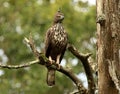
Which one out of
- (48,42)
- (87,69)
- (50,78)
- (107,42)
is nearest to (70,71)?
(87,69)

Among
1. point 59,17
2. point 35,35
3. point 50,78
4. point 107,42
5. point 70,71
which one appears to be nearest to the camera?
point 107,42

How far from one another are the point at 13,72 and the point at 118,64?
51.8ft

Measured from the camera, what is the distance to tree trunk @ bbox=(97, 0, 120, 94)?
264 inches

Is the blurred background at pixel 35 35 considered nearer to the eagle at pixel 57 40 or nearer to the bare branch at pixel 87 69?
the eagle at pixel 57 40

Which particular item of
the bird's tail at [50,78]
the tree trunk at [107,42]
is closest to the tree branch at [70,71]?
the tree trunk at [107,42]

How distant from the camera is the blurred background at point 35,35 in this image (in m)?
20.7

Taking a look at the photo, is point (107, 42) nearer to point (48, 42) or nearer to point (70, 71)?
point (70, 71)

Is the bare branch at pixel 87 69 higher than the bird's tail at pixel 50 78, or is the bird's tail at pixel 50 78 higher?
the bare branch at pixel 87 69

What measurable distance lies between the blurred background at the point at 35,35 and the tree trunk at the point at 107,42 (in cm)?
1281

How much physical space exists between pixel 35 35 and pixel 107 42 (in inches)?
597

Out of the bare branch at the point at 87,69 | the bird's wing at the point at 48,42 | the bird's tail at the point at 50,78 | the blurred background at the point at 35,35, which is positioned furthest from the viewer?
the blurred background at the point at 35,35

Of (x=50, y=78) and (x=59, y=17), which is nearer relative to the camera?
(x=50, y=78)

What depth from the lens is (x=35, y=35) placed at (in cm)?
2181

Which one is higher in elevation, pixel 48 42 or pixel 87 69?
pixel 87 69
